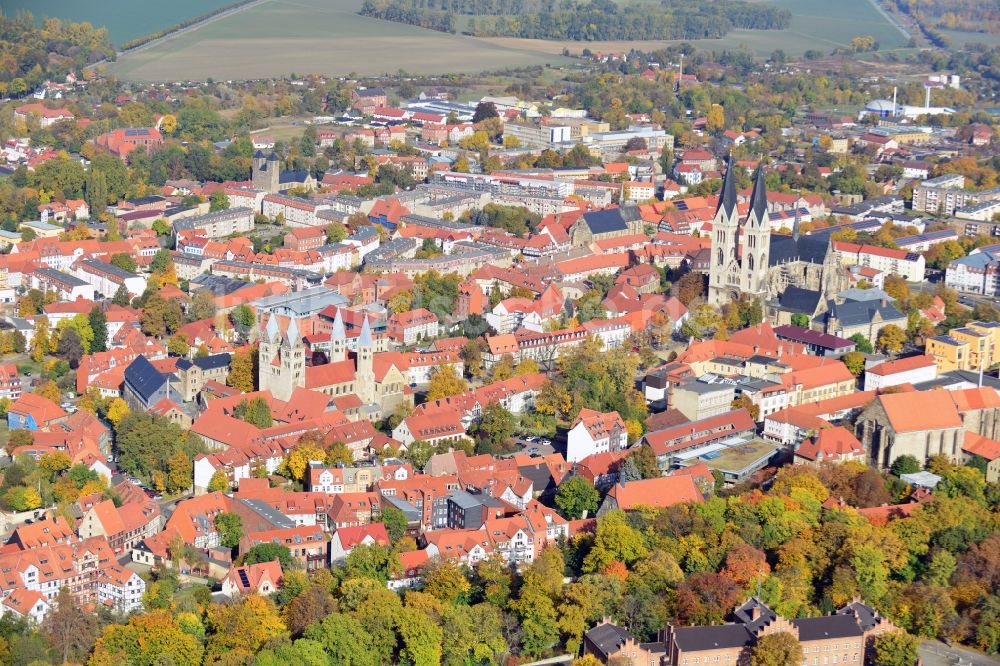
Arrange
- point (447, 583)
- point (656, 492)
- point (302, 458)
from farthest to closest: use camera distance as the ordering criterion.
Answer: point (302, 458) < point (656, 492) < point (447, 583)

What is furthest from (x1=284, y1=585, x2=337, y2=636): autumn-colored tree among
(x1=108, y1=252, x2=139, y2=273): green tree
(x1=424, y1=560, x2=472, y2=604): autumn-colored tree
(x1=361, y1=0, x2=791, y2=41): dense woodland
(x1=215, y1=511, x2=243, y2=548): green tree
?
(x1=361, y1=0, x2=791, y2=41): dense woodland

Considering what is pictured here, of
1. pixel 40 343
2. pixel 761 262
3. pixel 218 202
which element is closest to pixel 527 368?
pixel 761 262

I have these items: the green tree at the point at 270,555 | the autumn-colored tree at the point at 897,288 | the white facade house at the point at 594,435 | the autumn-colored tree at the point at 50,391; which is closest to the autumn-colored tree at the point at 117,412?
the autumn-colored tree at the point at 50,391

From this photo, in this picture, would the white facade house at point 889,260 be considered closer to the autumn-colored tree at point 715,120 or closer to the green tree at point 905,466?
the green tree at point 905,466

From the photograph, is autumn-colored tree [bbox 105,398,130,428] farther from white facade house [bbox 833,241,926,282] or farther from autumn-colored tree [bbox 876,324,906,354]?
white facade house [bbox 833,241,926,282]

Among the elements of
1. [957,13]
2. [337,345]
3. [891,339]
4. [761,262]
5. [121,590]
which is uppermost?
[957,13]

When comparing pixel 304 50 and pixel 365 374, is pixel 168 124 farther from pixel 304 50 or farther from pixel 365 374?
pixel 365 374

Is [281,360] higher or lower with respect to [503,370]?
higher

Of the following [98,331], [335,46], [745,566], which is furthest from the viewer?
[335,46]
